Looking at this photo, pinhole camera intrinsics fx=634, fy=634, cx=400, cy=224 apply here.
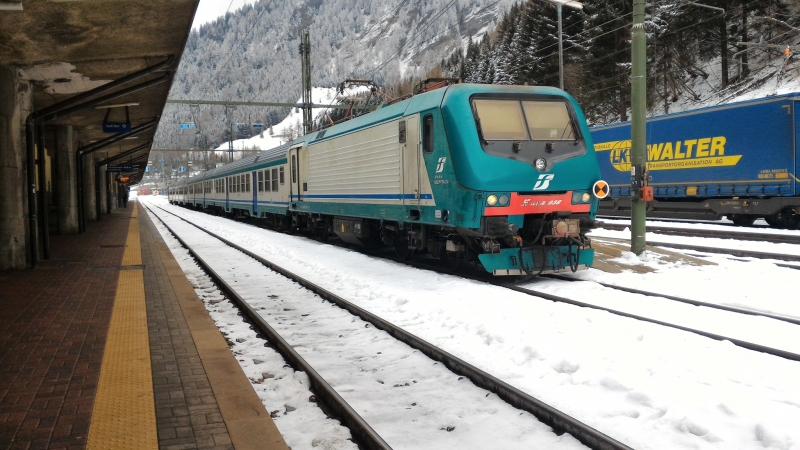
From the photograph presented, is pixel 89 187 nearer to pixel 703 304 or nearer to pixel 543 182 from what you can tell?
pixel 543 182

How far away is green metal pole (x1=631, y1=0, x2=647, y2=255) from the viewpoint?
35.7 ft

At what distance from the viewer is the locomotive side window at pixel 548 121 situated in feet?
31.0

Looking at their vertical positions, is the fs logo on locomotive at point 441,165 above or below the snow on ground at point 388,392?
above

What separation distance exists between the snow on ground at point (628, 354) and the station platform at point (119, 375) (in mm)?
1866

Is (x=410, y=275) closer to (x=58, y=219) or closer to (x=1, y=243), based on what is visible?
(x=1, y=243)

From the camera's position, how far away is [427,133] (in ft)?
32.1

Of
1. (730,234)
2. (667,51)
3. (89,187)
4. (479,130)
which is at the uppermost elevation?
(667,51)

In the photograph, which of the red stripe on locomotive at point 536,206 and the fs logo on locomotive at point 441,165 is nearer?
the red stripe on locomotive at point 536,206

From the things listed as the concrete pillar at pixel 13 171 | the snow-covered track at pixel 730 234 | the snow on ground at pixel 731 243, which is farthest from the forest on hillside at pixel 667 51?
the concrete pillar at pixel 13 171

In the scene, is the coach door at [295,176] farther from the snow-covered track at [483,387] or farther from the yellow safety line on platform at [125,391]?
the yellow safety line on platform at [125,391]

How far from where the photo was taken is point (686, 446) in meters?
3.62

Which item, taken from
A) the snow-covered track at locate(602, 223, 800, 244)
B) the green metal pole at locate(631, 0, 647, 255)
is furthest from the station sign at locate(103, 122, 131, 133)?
the snow-covered track at locate(602, 223, 800, 244)

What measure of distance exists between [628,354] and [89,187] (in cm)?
2824

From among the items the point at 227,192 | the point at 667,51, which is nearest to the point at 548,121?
the point at 227,192
